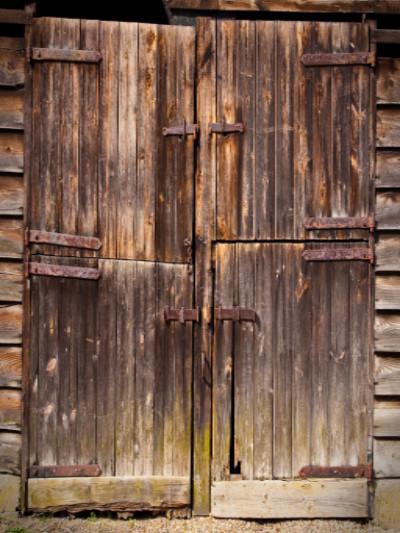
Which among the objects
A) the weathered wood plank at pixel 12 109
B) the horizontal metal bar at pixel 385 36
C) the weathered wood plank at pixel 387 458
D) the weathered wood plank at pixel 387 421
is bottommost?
the weathered wood plank at pixel 387 458

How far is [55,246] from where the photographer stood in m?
3.92

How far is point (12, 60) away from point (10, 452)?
2.62m

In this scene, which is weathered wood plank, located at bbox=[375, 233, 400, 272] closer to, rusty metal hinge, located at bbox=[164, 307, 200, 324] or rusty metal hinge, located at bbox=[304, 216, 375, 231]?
rusty metal hinge, located at bbox=[304, 216, 375, 231]

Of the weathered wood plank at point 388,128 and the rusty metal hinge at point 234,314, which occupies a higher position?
the weathered wood plank at point 388,128

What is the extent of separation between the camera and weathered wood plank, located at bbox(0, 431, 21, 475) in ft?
12.8

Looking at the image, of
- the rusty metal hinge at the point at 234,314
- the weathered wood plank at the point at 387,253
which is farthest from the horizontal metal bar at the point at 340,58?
the rusty metal hinge at the point at 234,314

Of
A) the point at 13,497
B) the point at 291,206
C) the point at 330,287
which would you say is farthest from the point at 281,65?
the point at 13,497

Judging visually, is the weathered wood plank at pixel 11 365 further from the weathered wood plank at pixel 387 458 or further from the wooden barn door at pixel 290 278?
the weathered wood plank at pixel 387 458

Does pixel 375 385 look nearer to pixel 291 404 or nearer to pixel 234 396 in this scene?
pixel 291 404

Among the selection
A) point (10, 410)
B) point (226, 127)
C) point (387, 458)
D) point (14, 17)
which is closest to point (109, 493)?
point (10, 410)

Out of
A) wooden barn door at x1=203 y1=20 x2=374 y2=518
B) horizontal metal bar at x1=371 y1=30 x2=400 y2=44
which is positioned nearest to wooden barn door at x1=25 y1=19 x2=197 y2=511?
wooden barn door at x1=203 y1=20 x2=374 y2=518

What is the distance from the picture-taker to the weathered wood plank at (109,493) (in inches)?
153

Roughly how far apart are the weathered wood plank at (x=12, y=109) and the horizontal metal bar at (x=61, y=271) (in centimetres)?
93

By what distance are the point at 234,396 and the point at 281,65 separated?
225cm
